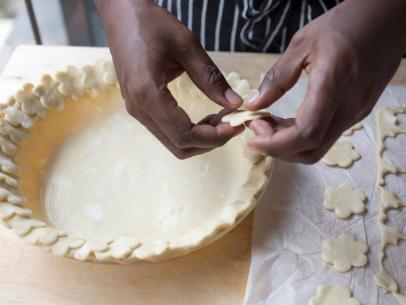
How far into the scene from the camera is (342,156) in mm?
859

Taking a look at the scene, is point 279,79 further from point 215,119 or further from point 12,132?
point 12,132

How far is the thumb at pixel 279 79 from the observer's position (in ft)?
2.03

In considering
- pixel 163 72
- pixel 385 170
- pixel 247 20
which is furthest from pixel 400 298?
pixel 247 20

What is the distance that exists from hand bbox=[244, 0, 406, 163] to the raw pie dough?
21 cm

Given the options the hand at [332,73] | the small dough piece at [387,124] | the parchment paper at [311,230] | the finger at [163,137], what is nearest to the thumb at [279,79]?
the hand at [332,73]

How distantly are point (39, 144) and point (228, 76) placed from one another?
14.2 inches

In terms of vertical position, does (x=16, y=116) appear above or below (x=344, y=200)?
above

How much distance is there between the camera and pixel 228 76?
2.85 ft

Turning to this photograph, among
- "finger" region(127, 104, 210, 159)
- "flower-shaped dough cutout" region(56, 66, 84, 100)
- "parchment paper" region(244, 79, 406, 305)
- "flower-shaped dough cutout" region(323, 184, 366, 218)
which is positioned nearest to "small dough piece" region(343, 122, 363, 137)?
"parchment paper" region(244, 79, 406, 305)

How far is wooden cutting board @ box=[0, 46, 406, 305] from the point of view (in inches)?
27.4

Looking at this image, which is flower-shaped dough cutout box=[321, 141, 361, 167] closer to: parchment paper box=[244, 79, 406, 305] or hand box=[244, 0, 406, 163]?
parchment paper box=[244, 79, 406, 305]

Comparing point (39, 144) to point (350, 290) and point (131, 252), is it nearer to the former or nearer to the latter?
point (131, 252)

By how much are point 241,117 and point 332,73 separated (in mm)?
135

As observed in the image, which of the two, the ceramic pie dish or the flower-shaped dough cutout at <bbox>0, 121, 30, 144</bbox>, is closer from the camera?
the ceramic pie dish
